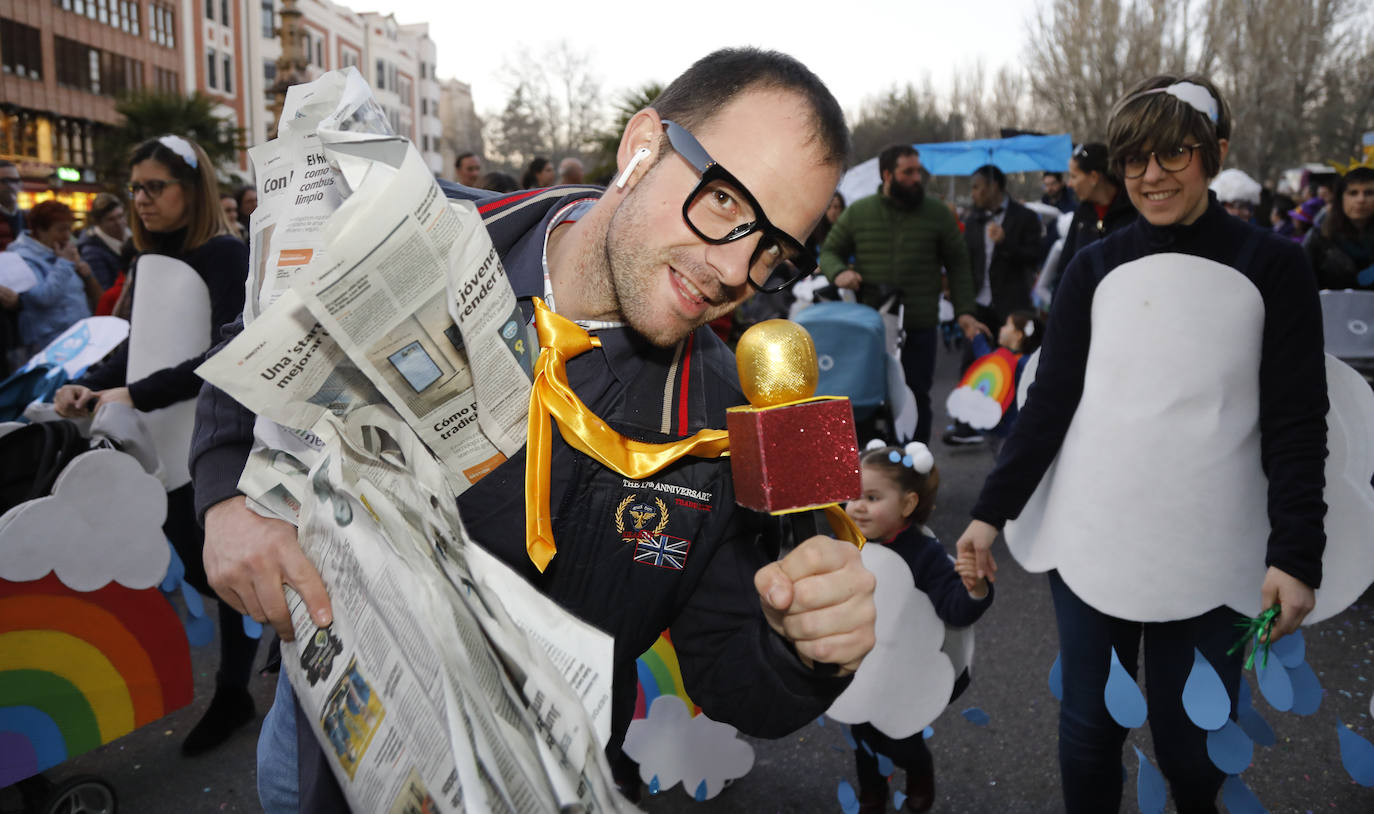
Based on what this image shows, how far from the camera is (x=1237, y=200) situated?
11289 millimetres

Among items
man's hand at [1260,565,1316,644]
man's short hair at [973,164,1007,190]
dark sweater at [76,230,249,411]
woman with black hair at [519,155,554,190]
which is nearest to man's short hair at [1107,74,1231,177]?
man's hand at [1260,565,1316,644]

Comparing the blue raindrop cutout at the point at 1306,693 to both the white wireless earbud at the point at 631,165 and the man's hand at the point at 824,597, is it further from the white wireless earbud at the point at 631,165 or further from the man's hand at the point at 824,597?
the white wireless earbud at the point at 631,165

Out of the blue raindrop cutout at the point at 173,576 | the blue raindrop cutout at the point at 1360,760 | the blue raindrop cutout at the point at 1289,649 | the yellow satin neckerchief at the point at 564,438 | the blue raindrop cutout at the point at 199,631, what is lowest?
the blue raindrop cutout at the point at 1360,760

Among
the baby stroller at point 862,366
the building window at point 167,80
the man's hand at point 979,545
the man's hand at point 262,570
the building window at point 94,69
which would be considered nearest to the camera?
the man's hand at point 262,570

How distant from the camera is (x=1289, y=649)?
2354 millimetres

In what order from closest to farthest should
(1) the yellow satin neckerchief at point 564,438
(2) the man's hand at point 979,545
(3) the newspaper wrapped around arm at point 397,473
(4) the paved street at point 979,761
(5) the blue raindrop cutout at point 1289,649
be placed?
(3) the newspaper wrapped around arm at point 397,473 → (1) the yellow satin neckerchief at point 564,438 → (5) the blue raindrop cutout at point 1289,649 → (2) the man's hand at point 979,545 → (4) the paved street at point 979,761

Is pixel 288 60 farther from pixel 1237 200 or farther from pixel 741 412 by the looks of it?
pixel 741 412

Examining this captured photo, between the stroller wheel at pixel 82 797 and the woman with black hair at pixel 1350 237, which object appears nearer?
the stroller wheel at pixel 82 797

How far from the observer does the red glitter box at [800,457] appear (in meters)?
1.11

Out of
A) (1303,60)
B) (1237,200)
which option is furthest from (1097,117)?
(1237,200)

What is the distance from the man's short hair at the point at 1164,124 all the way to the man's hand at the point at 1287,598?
38.3 inches

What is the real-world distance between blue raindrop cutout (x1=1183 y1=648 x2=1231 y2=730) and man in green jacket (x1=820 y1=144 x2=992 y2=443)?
425 cm

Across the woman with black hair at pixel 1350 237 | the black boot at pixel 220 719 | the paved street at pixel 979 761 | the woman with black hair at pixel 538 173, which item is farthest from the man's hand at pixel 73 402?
the woman with black hair at pixel 1350 237

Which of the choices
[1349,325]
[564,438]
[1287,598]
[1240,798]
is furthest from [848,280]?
[564,438]
